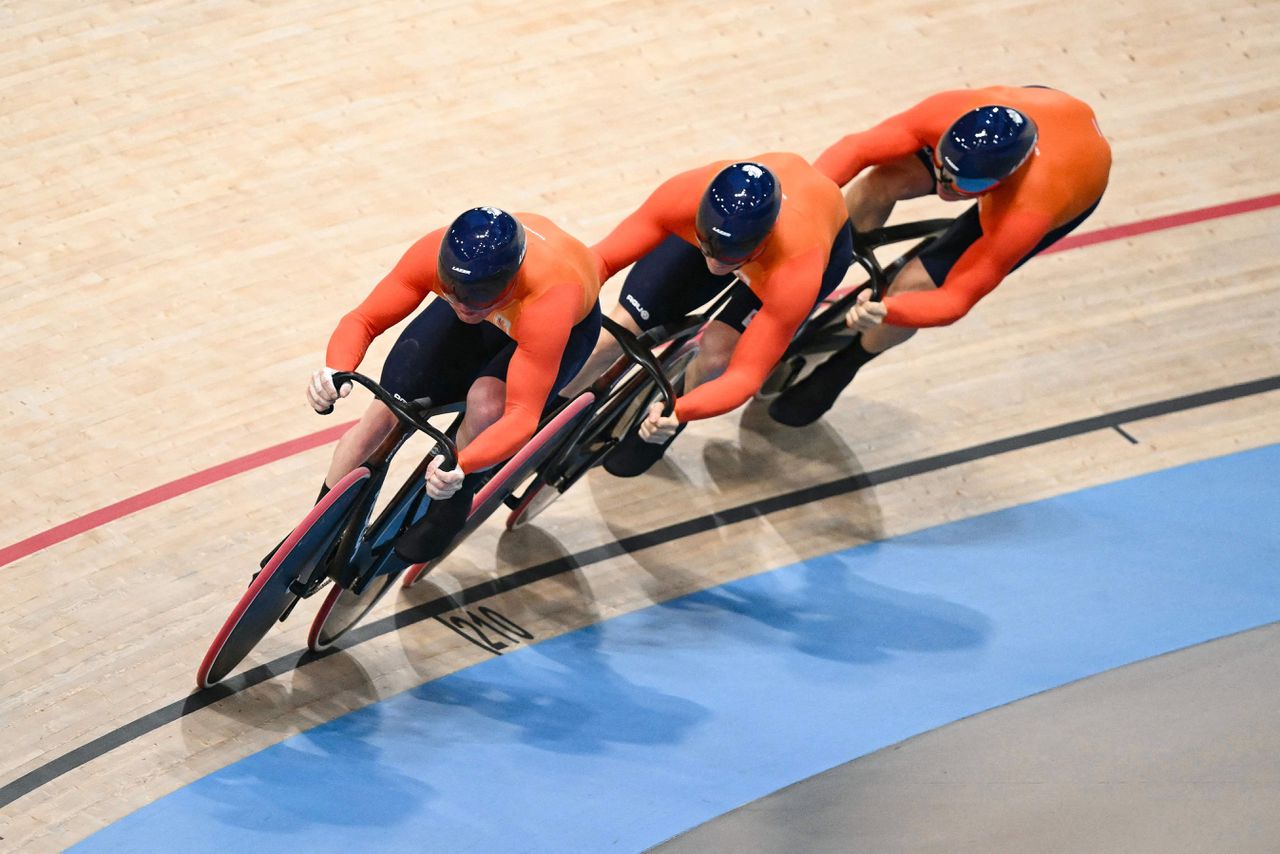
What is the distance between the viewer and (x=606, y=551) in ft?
14.6

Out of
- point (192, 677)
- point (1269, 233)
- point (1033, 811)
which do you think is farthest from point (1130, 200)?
point (192, 677)

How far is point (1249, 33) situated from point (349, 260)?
4.33 metres

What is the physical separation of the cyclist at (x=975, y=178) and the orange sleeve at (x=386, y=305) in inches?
49.0

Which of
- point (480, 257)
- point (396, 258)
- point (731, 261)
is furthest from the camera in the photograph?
point (396, 258)

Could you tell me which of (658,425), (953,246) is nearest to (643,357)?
(658,425)

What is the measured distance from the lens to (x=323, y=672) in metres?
3.98

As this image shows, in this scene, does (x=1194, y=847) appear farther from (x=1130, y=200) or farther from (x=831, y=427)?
(x=1130, y=200)

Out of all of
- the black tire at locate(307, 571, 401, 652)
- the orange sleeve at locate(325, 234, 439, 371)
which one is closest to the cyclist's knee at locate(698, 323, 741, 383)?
the orange sleeve at locate(325, 234, 439, 371)

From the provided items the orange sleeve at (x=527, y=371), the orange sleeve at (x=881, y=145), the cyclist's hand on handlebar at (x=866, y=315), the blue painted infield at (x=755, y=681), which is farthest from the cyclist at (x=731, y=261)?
the blue painted infield at (x=755, y=681)

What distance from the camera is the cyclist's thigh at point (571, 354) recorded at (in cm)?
362

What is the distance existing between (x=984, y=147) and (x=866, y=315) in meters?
0.56

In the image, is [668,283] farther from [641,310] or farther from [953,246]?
[953,246]

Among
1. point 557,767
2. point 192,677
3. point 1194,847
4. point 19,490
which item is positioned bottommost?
point 1194,847

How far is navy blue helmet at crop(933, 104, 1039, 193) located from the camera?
12.6 feet
